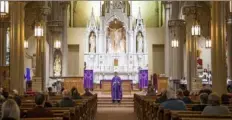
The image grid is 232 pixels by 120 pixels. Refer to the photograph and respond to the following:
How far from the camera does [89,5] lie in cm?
3575

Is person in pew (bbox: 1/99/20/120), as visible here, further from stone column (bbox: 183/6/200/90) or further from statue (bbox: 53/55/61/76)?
statue (bbox: 53/55/61/76)

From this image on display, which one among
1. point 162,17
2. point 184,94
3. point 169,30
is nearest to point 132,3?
point 162,17

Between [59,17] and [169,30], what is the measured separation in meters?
8.29

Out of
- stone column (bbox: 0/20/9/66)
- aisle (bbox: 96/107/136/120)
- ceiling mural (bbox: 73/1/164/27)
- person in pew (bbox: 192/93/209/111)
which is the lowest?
aisle (bbox: 96/107/136/120)

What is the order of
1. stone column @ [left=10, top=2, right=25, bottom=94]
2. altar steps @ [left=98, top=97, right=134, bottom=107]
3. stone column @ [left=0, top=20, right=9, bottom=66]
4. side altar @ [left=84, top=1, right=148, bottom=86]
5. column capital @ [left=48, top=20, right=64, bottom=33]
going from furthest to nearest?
side altar @ [left=84, top=1, right=148, bottom=86] → column capital @ [left=48, top=20, right=64, bottom=33] → stone column @ [left=0, top=20, right=9, bottom=66] → altar steps @ [left=98, top=97, right=134, bottom=107] → stone column @ [left=10, top=2, right=25, bottom=94]

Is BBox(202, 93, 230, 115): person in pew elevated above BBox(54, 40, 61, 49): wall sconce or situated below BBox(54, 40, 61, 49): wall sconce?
below

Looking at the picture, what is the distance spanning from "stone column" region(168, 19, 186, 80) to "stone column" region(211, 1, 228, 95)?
13.3 m

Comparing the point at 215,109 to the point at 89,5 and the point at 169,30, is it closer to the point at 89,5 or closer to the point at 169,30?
the point at 169,30

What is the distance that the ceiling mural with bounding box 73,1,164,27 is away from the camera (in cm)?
3547

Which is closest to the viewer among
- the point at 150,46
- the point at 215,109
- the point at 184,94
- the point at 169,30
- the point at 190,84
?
the point at 215,109

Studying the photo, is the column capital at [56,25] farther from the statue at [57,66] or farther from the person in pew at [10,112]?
the person in pew at [10,112]

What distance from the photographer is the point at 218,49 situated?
1567cm

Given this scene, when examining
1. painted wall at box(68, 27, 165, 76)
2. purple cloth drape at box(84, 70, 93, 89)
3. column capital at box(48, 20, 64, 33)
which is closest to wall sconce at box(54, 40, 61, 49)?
column capital at box(48, 20, 64, 33)

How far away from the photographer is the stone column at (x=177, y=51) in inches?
1160
